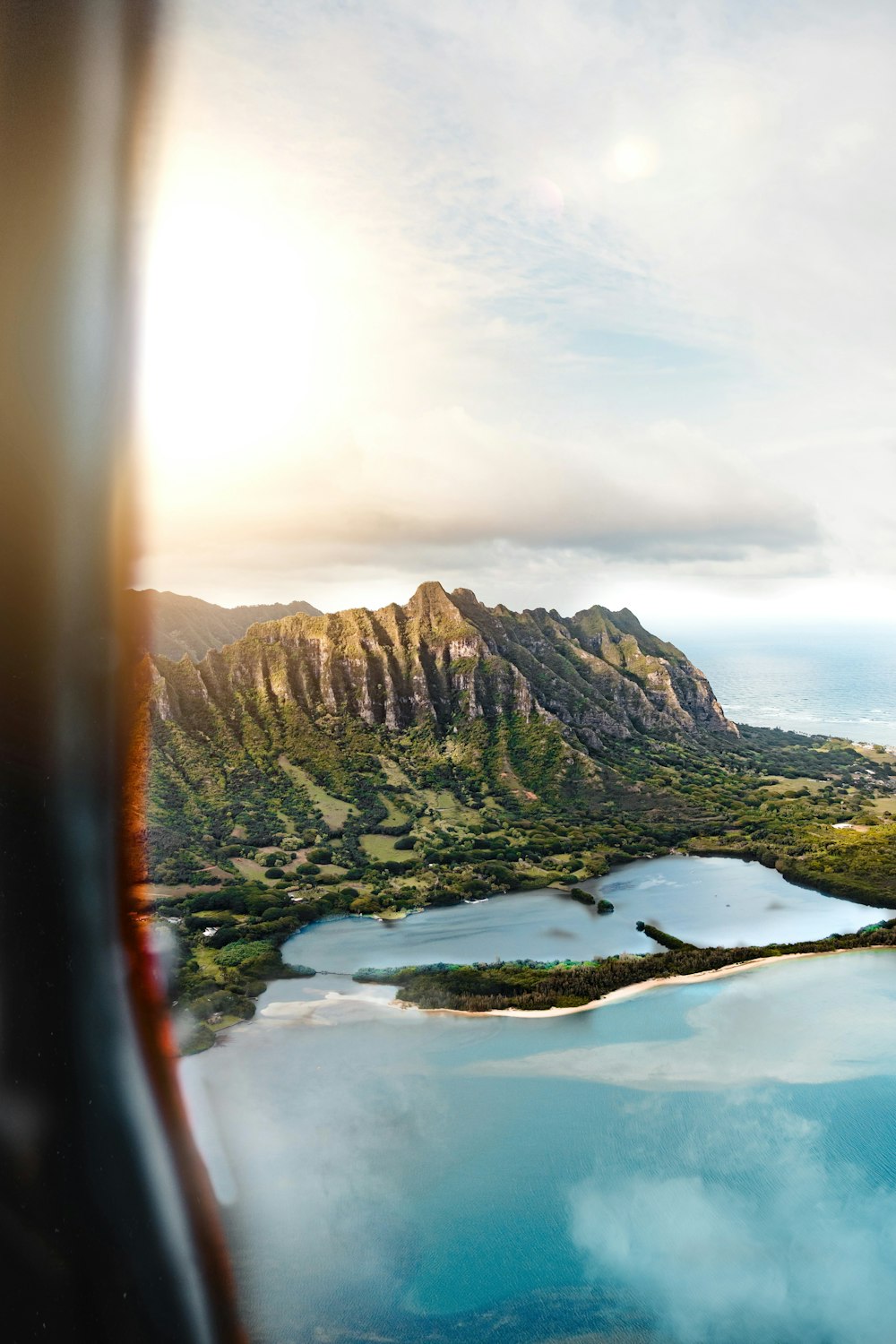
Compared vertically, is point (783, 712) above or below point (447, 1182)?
above

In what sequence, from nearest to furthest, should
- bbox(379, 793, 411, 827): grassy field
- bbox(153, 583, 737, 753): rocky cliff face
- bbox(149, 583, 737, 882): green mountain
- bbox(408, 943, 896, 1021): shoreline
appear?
bbox(408, 943, 896, 1021): shoreline < bbox(149, 583, 737, 882): green mountain < bbox(379, 793, 411, 827): grassy field < bbox(153, 583, 737, 753): rocky cliff face

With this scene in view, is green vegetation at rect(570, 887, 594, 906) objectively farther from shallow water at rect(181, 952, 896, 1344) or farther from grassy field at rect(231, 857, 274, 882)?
grassy field at rect(231, 857, 274, 882)

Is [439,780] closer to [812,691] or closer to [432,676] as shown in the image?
[432,676]

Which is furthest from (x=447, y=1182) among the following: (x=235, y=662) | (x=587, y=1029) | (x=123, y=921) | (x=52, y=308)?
(x=235, y=662)

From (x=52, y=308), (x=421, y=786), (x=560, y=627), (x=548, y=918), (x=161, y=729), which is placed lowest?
(x=548, y=918)

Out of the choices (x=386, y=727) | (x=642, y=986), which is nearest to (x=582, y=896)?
(x=642, y=986)

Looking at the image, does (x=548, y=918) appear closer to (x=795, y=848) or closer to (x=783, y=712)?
(x=795, y=848)

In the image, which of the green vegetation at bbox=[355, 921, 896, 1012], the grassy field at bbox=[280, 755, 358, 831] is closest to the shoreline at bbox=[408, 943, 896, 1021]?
the green vegetation at bbox=[355, 921, 896, 1012]
